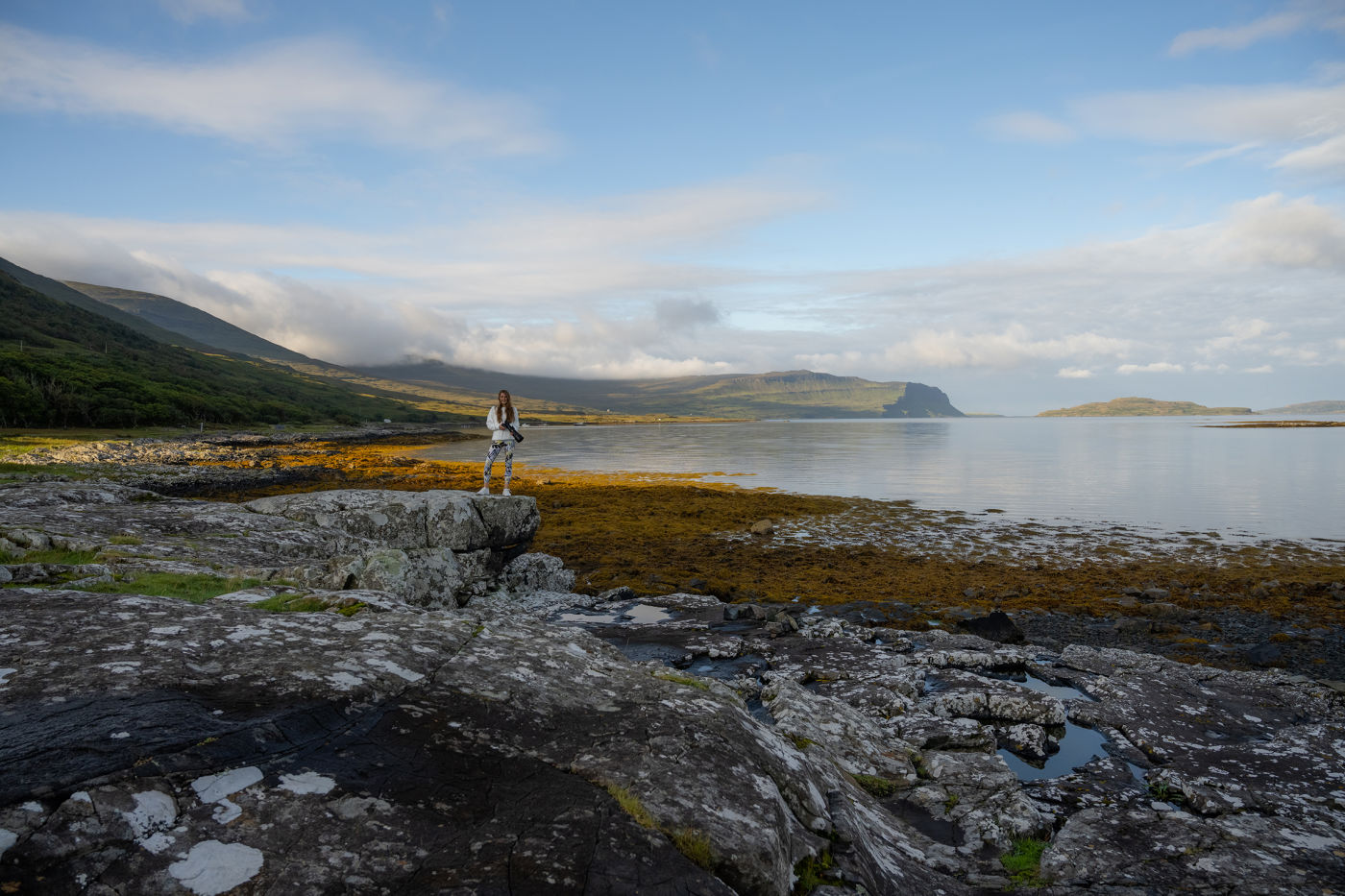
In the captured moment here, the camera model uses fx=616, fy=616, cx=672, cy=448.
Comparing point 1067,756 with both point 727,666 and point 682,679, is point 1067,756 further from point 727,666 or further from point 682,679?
point 682,679

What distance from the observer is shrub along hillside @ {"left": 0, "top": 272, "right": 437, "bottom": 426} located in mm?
80312

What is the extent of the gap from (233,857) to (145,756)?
3.52ft

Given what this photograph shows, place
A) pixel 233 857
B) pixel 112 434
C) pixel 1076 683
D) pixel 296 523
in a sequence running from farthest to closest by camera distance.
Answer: pixel 112 434, pixel 296 523, pixel 1076 683, pixel 233 857

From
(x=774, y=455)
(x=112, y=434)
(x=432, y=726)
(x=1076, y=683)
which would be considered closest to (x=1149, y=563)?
(x=1076, y=683)

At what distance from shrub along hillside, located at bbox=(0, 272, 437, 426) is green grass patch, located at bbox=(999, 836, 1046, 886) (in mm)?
100434

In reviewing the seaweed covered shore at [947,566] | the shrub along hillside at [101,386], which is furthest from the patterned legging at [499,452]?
the shrub along hillside at [101,386]

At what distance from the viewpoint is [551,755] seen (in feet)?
16.8

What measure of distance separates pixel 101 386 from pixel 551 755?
130 metres

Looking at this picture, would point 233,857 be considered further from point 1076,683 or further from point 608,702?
point 1076,683

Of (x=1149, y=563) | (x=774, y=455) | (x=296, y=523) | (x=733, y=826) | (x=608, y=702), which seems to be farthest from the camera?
(x=774, y=455)

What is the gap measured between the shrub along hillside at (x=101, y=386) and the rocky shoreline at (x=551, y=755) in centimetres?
9400

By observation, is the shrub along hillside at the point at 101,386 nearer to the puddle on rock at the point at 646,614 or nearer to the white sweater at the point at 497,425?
the white sweater at the point at 497,425

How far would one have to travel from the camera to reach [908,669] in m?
13.0

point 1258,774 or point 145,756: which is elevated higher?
point 145,756
